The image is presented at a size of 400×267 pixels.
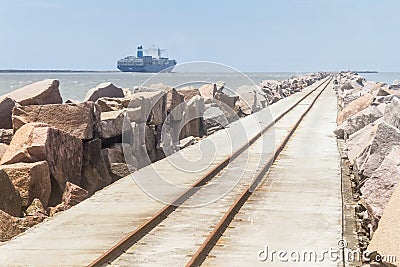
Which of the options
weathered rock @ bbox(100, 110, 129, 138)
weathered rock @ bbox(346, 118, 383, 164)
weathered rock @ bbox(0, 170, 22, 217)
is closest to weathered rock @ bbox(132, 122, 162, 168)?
weathered rock @ bbox(100, 110, 129, 138)

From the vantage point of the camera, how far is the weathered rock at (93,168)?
13.8 metres

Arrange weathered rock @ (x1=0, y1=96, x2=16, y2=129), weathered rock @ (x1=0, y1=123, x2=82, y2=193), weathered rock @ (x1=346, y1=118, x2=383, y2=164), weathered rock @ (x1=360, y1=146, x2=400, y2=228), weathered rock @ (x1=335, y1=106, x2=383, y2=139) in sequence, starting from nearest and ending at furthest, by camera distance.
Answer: weathered rock @ (x1=360, y1=146, x2=400, y2=228) < weathered rock @ (x1=0, y1=123, x2=82, y2=193) < weathered rock @ (x1=346, y1=118, x2=383, y2=164) < weathered rock @ (x1=0, y1=96, x2=16, y2=129) < weathered rock @ (x1=335, y1=106, x2=383, y2=139)

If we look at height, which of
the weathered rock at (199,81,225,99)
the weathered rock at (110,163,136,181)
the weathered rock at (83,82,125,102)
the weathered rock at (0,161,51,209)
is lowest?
the weathered rock at (110,163,136,181)

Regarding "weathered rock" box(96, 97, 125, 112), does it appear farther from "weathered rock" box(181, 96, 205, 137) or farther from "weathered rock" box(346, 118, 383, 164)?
"weathered rock" box(346, 118, 383, 164)

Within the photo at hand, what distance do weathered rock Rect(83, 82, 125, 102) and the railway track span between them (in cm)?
775

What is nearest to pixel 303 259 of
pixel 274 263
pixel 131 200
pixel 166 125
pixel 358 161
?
pixel 274 263

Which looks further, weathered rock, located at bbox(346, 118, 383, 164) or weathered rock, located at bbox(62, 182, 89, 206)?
weathered rock, located at bbox(346, 118, 383, 164)

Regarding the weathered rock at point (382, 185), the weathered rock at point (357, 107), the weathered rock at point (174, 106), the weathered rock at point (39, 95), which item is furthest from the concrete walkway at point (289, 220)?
the weathered rock at point (357, 107)

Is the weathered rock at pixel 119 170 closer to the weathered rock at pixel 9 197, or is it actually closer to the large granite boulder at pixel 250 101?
the weathered rock at pixel 9 197

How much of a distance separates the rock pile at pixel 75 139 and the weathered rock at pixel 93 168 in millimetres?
22

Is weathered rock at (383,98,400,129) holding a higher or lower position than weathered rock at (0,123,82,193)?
higher

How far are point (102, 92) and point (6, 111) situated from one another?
6615mm

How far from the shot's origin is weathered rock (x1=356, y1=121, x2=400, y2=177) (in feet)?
37.4

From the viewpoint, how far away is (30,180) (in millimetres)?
10711
